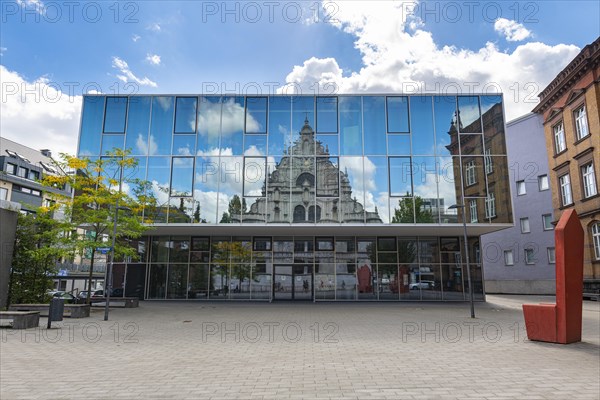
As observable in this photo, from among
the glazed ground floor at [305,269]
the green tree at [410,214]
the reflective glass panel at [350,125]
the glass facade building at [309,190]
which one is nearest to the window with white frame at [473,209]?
the glass facade building at [309,190]

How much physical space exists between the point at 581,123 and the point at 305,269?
22.1 m

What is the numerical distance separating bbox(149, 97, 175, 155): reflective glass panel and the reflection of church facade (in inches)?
230

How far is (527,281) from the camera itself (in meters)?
37.1

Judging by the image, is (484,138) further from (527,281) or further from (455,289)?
(527,281)

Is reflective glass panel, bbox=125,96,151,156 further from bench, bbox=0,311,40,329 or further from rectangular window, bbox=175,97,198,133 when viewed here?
bench, bbox=0,311,40,329

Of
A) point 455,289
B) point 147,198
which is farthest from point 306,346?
point 455,289

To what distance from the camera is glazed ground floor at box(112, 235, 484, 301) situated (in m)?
25.2

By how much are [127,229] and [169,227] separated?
3423mm

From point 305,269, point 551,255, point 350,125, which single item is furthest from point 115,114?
point 551,255

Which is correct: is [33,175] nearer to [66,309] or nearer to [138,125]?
[138,125]

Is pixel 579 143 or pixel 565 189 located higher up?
pixel 579 143

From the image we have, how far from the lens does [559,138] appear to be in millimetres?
33406

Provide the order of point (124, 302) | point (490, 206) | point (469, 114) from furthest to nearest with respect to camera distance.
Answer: point (469, 114) → point (490, 206) → point (124, 302)

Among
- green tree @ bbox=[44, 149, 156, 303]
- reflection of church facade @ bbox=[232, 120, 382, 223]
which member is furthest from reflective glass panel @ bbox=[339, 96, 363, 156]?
green tree @ bbox=[44, 149, 156, 303]
